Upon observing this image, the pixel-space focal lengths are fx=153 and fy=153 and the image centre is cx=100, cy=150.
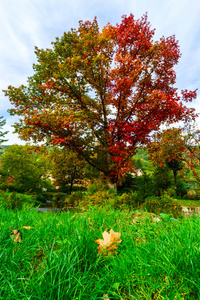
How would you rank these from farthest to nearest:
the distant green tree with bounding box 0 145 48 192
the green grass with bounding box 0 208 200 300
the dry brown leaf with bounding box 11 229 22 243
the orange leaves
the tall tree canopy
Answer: the distant green tree with bounding box 0 145 48 192 < the tall tree canopy < the dry brown leaf with bounding box 11 229 22 243 < the orange leaves < the green grass with bounding box 0 208 200 300

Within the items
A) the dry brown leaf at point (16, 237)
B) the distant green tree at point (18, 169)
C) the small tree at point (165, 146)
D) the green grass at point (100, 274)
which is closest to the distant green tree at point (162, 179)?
the small tree at point (165, 146)

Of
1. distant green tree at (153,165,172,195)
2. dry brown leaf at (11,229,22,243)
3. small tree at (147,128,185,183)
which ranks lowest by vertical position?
dry brown leaf at (11,229,22,243)

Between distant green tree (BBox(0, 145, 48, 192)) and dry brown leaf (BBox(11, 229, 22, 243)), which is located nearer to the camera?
dry brown leaf (BBox(11, 229, 22, 243))

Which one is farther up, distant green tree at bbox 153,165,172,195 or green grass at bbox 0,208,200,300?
distant green tree at bbox 153,165,172,195

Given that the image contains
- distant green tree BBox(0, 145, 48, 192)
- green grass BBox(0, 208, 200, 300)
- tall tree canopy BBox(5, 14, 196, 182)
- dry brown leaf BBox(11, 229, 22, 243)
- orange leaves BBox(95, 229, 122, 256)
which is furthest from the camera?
distant green tree BBox(0, 145, 48, 192)

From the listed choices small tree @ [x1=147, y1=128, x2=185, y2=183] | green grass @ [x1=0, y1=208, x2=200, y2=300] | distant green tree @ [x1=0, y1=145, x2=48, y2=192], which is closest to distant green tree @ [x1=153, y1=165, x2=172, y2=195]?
small tree @ [x1=147, y1=128, x2=185, y2=183]

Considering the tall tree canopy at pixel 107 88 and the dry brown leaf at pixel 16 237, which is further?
the tall tree canopy at pixel 107 88

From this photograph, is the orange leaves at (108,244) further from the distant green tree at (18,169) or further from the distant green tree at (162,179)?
the distant green tree at (18,169)

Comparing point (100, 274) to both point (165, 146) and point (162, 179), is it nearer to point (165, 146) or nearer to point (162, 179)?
point (162, 179)

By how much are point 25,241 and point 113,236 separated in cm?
89

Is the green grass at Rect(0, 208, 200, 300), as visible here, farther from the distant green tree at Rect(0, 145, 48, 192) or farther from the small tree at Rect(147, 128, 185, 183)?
the distant green tree at Rect(0, 145, 48, 192)

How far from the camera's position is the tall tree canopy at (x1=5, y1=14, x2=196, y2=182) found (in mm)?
7305

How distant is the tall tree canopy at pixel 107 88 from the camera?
7305 mm

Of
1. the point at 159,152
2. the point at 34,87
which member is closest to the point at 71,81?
the point at 34,87
